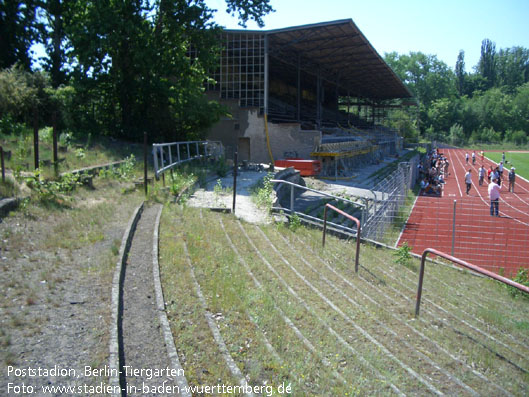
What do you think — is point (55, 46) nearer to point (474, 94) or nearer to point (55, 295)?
point (55, 295)

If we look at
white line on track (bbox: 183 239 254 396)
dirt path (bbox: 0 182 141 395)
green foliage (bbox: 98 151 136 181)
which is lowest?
white line on track (bbox: 183 239 254 396)

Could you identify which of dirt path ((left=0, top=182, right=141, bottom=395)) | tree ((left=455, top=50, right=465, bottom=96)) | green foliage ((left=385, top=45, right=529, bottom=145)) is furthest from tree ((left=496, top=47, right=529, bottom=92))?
dirt path ((left=0, top=182, right=141, bottom=395))

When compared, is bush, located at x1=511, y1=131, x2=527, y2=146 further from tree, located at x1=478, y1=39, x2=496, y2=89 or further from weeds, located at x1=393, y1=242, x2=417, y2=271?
weeds, located at x1=393, y1=242, x2=417, y2=271

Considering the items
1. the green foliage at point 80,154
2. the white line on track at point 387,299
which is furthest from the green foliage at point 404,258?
the green foliage at point 80,154

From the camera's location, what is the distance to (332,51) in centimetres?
3288

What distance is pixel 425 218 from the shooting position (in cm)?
1630

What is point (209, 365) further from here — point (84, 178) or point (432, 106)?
point (432, 106)

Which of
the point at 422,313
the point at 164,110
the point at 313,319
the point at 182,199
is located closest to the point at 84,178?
the point at 182,199

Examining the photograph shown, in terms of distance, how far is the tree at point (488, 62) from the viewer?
12850cm

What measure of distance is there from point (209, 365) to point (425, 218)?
14.1 m

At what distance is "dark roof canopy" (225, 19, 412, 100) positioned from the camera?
2580 centimetres

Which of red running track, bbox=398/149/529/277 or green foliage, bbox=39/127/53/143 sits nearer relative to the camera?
red running track, bbox=398/149/529/277

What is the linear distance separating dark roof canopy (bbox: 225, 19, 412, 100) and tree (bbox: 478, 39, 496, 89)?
95.7 metres

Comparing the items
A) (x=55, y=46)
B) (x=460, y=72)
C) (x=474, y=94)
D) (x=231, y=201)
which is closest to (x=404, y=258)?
(x=231, y=201)
